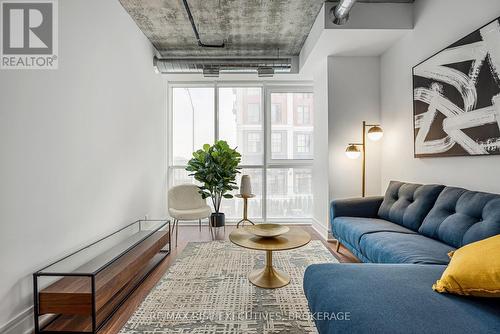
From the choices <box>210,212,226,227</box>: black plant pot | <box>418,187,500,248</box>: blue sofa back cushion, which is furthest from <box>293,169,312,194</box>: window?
<box>418,187,500,248</box>: blue sofa back cushion

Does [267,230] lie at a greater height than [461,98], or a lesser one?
lesser

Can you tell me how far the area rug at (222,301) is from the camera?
1.78 m

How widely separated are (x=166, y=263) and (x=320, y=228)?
239 centimetres

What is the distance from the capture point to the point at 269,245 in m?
2.21

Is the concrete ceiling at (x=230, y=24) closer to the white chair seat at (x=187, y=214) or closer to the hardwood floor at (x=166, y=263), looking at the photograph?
the white chair seat at (x=187, y=214)

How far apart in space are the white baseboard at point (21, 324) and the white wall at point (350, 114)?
3400mm

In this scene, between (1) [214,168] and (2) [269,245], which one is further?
(1) [214,168]

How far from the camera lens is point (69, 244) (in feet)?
7.03

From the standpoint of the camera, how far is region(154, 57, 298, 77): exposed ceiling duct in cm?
411

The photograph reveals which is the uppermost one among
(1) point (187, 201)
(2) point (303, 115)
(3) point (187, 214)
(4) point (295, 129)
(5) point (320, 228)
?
(2) point (303, 115)

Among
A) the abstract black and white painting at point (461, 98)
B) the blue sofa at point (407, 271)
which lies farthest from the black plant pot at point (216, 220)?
the abstract black and white painting at point (461, 98)

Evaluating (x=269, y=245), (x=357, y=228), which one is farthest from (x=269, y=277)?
(x=357, y=228)

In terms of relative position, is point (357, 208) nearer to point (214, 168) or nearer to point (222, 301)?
point (222, 301)

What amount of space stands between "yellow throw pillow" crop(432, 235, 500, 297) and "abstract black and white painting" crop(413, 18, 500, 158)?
3.85 ft
